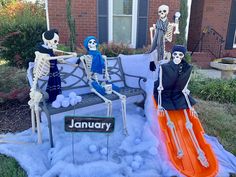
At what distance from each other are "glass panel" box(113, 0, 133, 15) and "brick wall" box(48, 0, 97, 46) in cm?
60

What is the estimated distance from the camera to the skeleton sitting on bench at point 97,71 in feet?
10.5

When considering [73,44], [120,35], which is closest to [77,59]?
[73,44]

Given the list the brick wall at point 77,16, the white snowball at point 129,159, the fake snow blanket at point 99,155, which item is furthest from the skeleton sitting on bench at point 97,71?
the brick wall at point 77,16

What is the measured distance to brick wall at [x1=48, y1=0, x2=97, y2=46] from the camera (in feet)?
22.1

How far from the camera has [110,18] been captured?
688 cm

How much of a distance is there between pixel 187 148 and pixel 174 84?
33.5 inches

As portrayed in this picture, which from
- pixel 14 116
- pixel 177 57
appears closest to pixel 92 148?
pixel 177 57

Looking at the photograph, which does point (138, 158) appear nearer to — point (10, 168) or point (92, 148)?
point (92, 148)

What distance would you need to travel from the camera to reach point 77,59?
3.59 meters

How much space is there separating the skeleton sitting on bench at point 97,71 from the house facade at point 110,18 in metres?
3.74

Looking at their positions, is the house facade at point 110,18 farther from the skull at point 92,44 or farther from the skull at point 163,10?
the skull at point 92,44

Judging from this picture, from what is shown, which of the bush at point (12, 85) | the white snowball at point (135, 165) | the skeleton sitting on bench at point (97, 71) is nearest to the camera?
the white snowball at point (135, 165)

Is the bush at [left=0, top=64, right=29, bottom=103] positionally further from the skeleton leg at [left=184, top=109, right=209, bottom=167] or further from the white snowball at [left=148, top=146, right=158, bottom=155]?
the skeleton leg at [left=184, top=109, right=209, bottom=167]

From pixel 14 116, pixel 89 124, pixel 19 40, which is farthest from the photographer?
pixel 19 40
